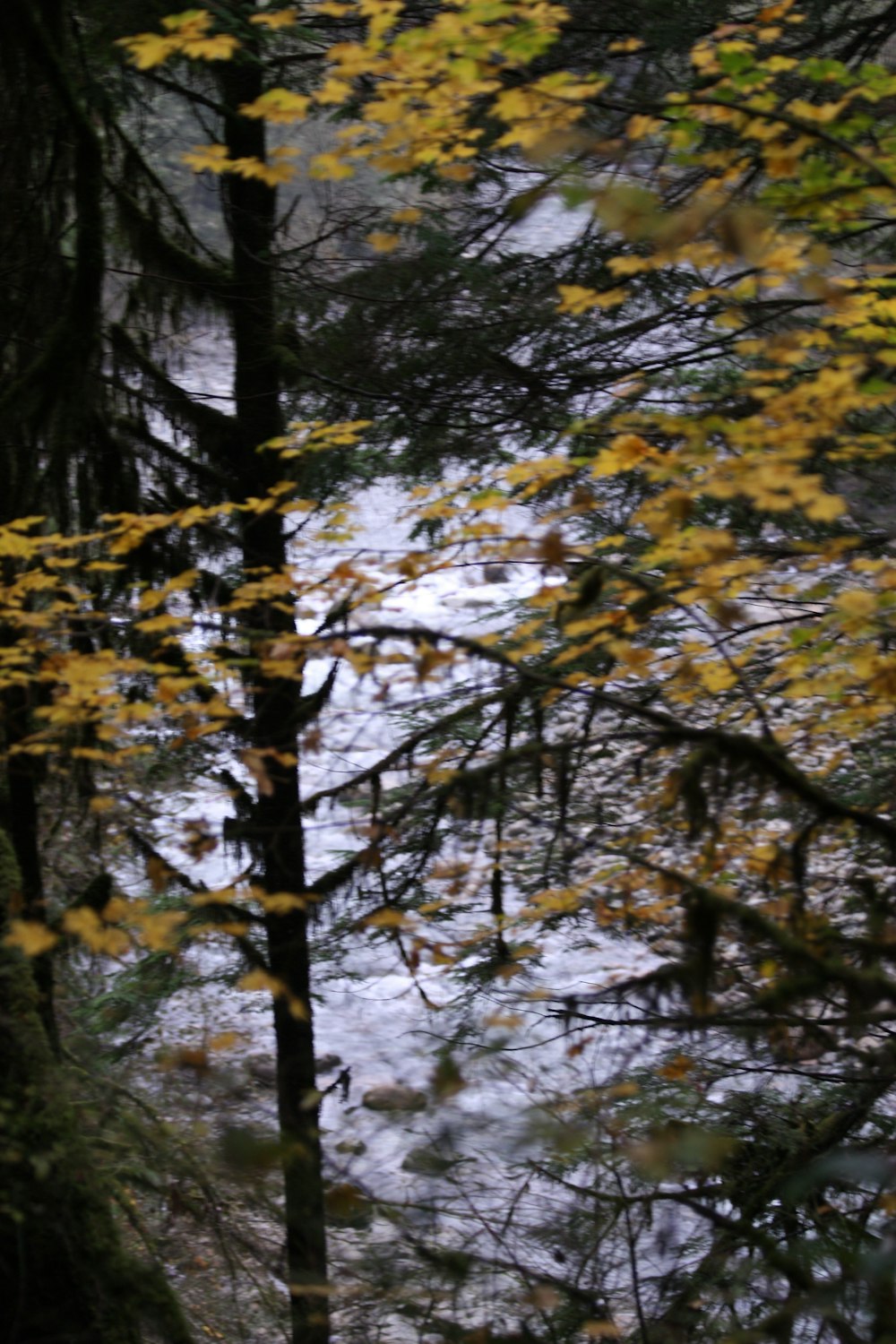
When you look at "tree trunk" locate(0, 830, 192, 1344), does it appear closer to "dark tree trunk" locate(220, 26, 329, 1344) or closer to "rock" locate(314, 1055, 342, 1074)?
"dark tree trunk" locate(220, 26, 329, 1344)

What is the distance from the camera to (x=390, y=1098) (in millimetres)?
8430

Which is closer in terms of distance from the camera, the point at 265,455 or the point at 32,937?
the point at 32,937

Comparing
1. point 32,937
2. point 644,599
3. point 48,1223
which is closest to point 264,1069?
point 48,1223

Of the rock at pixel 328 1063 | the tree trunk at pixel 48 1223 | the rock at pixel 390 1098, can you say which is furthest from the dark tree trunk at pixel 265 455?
the rock at pixel 390 1098

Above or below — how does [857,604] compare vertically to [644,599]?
below

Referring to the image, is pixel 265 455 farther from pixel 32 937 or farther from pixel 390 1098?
pixel 390 1098

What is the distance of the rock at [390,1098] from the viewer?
8348 millimetres

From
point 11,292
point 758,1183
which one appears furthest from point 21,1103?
point 11,292

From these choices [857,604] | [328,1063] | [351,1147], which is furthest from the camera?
[328,1063]

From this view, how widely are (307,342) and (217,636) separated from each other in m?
2.01

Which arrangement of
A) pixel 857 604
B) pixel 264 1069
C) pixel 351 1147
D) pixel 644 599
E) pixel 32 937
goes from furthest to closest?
pixel 264 1069 → pixel 351 1147 → pixel 644 599 → pixel 857 604 → pixel 32 937

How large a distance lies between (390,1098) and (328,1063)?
52 centimetres

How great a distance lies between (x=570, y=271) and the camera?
5.46 m

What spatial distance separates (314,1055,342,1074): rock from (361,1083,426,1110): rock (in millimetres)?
302
